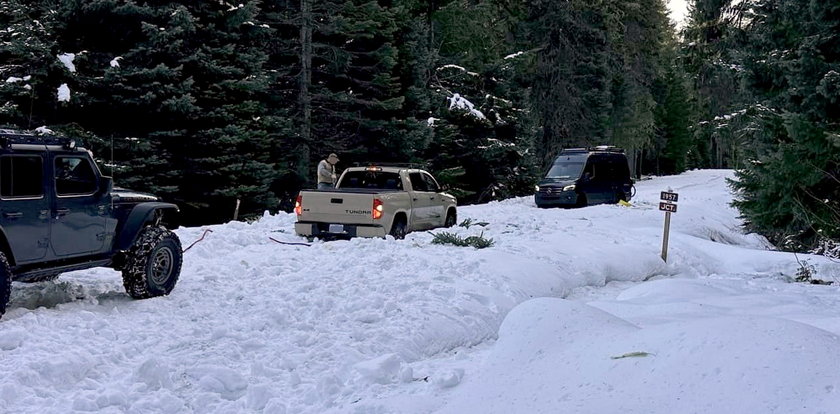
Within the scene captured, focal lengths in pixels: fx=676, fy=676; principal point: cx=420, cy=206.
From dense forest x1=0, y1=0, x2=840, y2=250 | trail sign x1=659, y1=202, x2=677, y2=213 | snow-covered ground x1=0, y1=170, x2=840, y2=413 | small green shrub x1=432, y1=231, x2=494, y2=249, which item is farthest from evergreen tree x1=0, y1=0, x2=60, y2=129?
trail sign x1=659, y1=202, x2=677, y2=213

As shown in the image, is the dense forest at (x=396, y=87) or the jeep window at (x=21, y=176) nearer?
the jeep window at (x=21, y=176)

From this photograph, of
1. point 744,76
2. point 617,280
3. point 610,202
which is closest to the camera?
point 617,280

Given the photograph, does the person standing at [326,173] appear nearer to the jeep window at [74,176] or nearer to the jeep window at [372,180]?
the jeep window at [372,180]

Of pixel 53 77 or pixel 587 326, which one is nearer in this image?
pixel 587 326

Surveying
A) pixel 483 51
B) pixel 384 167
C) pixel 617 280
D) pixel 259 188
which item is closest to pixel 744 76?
pixel 617 280

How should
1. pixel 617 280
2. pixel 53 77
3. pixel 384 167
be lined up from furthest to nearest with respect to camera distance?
pixel 53 77
pixel 384 167
pixel 617 280

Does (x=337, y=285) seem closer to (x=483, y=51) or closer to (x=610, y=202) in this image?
(x=610, y=202)

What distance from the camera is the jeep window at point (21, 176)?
6.95m

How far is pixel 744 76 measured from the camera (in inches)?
634

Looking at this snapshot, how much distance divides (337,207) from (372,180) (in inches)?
67.4

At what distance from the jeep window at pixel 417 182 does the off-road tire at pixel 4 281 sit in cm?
903

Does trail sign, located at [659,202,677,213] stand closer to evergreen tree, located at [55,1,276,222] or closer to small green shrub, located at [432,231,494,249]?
small green shrub, located at [432,231,494,249]

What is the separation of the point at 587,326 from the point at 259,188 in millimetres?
15249

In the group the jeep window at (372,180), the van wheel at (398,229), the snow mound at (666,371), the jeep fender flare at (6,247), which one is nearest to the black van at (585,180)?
the jeep window at (372,180)
